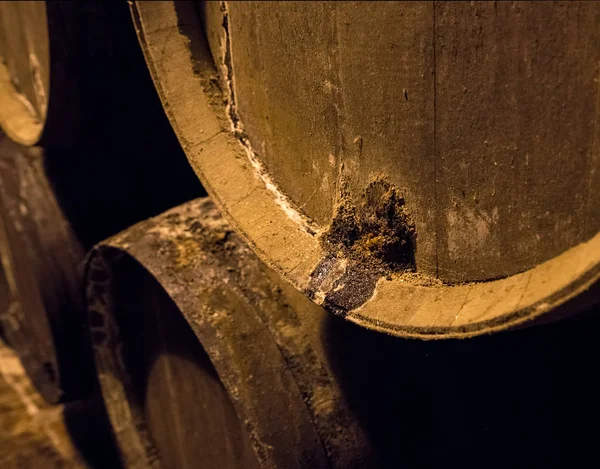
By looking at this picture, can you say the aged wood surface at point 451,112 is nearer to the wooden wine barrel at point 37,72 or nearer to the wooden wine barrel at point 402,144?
the wooden wine barrel at point 402,144

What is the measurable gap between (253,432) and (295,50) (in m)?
0.63

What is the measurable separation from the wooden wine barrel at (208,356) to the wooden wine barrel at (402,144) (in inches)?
8.1

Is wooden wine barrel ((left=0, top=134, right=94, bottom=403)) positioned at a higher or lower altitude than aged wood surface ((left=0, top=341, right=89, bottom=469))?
higher

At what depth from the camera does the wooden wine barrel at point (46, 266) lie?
179 cm

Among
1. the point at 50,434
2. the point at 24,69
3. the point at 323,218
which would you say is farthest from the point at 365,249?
the point at 50,434

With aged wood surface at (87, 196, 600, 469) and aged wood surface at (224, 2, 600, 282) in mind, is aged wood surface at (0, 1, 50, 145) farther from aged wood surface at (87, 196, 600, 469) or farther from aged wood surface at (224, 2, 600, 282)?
aged wood surface at (224, 2, 600, 282)

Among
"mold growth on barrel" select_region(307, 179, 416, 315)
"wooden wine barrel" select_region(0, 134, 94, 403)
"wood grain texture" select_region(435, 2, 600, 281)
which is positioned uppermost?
"wood grain texture" select_region(435, 2, 600, 281)

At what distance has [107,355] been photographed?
1517 millimetres

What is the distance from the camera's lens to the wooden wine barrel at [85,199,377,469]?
105cm

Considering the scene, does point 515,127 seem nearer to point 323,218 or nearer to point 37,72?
point 323,218

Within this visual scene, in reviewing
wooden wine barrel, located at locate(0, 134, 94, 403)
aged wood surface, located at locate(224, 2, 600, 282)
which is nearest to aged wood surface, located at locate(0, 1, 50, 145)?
wooden wine barrel, located at locate(0, 134, 94, 403)

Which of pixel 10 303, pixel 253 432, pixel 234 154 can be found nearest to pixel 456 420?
pixel 253 432

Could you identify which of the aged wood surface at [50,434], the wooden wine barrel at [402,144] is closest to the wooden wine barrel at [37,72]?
the wooden wine barrel at [402,144]

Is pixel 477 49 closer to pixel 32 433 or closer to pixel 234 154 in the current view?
pixel 234 154
